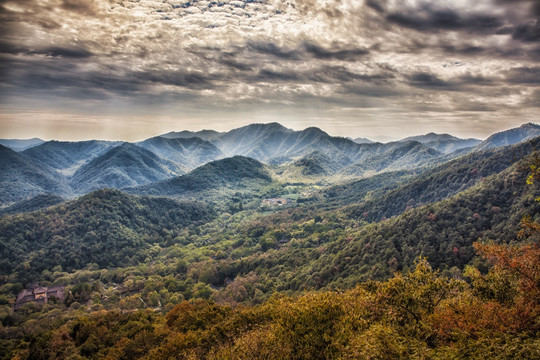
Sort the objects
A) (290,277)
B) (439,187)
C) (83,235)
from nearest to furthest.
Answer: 1. (290,277)
2. (83,235)
3. (439,187)

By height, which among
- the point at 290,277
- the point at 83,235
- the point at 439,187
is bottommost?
the point at 290,277

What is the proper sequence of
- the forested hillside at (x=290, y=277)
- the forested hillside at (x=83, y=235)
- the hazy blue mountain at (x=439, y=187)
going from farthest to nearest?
1. the hazy blue mountain at (x=439, y=187)
2. the forested hillside at (x=83, y=235)
3. the forested hillside at (x=290, y=277)

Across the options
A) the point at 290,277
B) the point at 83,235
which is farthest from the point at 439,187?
the point at 83,235

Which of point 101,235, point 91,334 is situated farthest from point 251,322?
point 101,235

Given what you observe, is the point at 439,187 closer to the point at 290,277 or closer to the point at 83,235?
the point at 290,277

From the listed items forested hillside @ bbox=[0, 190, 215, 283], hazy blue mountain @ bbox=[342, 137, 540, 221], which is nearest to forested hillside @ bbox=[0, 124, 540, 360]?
forested hillside @ bbox=[0, 190, 215, 283]

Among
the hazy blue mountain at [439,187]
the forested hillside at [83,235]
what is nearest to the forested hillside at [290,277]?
the forested hillside at [83,235]

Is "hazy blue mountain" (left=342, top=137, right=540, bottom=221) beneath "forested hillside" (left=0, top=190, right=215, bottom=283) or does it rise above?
above

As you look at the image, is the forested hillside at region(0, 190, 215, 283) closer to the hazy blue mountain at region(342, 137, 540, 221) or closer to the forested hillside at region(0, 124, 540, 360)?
the forested hillside at region(0, 124, 540, 360)

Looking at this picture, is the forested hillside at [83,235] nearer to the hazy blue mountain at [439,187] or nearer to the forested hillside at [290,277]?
the forested hillside at [290,277]

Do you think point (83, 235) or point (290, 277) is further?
point (83, 235)

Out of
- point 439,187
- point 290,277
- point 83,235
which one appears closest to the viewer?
point 290,277
